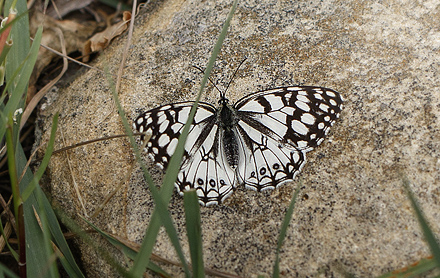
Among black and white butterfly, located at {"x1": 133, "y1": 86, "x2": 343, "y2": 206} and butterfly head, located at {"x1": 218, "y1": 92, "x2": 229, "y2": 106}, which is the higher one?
butterfly head, located at {"x1": 218, "y1": 92, "x2": 229, "y2": 106}

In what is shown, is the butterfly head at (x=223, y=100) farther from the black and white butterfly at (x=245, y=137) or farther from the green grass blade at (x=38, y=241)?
the green grass blade at (x=38, y=241)

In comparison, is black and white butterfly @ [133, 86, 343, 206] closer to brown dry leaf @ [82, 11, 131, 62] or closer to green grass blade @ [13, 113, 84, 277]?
green grass blade @ [13, 113, 84, 277]

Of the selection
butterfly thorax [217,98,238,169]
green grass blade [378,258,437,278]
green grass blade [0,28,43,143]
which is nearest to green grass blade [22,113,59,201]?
green grass blade [0,28,43,143]

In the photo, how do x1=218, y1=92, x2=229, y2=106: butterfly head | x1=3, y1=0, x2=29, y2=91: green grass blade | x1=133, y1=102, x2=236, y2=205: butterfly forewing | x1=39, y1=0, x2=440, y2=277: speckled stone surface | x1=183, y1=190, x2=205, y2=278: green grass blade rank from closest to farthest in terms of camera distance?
1. x1=183, y1=190, x2=205, y2=278: green grass blade
2. x1=39, y1=0, x2=440, y2=277: speckled stone surface
3. x1=133, y1=102, x2=236, y2=205: butterfly forewing
4. x1=218, y1=92, x2=229, y2=106: butterfly head
5. x1=3, y1=0, x2=29, y2=91: green grass blade

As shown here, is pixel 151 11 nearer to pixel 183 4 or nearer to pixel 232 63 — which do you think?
pixel 183 4

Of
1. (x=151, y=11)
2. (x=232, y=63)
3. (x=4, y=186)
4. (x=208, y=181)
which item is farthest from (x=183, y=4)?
(x=4, y=186)

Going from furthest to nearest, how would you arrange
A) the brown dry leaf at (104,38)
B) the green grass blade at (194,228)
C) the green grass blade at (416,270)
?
the brown dry leaf at (104,38) → the green grass blade at (416,270) → the green grass blade at (194,228)

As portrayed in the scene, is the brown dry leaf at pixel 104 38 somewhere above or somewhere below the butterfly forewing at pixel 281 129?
above

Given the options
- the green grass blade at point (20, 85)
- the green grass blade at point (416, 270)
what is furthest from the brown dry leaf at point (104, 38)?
the green grass blade at point (416, 270)
